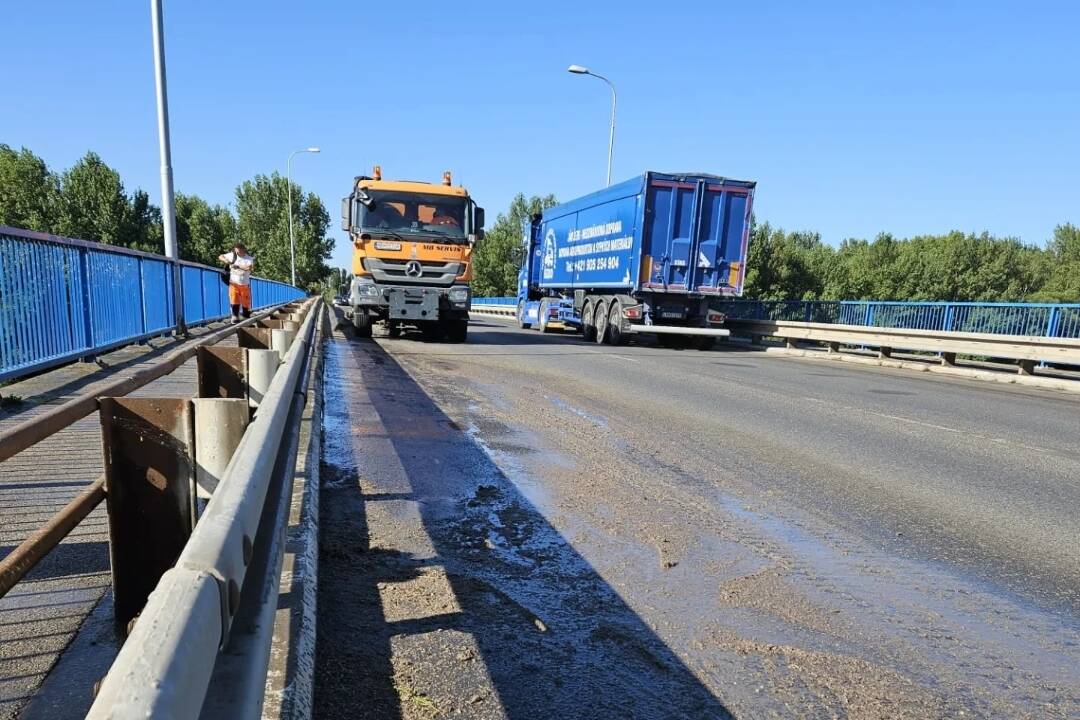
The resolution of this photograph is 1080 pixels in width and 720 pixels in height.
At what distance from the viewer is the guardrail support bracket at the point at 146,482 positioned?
1825 millimetres

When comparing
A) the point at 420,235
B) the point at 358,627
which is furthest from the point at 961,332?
the point at 358,627

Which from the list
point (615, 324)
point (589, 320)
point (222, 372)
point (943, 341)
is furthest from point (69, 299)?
point (943, 341)

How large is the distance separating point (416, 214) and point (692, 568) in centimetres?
1124

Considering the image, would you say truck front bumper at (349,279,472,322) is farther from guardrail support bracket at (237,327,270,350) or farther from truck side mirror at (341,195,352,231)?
guardrail support bracket at (237,327,270,350)

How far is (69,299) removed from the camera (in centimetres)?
673

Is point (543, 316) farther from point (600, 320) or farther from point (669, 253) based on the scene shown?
point (669, 253)

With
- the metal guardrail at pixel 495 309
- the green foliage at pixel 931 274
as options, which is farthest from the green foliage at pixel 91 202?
the green foliage at pixel 931 274

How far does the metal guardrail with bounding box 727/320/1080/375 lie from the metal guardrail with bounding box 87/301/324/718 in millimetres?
13113

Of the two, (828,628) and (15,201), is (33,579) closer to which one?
(828,628)

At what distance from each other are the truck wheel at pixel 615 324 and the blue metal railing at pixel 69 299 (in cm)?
986

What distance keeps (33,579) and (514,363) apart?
351 inches

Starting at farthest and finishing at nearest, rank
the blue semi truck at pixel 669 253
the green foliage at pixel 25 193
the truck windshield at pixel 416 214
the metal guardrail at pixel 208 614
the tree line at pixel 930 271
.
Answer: the tree line at pixel 930 271 → the green foliage at pixel 25 193 → the blue semi truck at pixel 669 253 → the truck windshield at pixel 416 214 → the metal guardrail at pixel 208 614

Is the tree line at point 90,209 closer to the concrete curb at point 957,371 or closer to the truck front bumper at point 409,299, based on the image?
the truck front bumper at point 409,299

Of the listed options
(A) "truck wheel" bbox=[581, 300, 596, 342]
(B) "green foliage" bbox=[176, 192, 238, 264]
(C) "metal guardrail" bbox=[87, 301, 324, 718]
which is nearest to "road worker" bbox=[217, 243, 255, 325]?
(A) "truck wheel" bbox=[581, 300, 596, 342]
